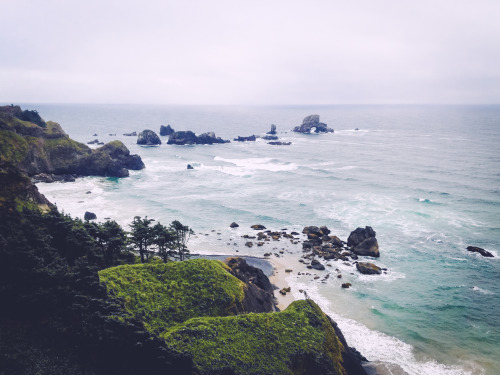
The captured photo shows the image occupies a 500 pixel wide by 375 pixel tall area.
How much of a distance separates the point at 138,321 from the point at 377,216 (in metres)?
61.7

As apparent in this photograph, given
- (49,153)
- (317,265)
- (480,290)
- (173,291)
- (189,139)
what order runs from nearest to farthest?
1. (173,291)
2. (480,290)
3. (317,265)
4. (49,153)
5. (189,139)

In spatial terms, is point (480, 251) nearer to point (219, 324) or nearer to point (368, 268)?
point (368, 268)

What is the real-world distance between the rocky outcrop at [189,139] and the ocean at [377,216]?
22.6 metres

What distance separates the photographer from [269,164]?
131 meters

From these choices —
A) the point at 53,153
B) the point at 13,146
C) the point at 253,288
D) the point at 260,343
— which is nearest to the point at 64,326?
the point at 260,343

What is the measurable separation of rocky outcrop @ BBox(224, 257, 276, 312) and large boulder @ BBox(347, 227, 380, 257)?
822 inches

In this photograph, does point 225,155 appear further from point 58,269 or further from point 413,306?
point 58,269

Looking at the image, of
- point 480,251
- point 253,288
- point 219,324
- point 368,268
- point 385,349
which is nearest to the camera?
point 219,324

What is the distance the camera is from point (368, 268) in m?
54.0

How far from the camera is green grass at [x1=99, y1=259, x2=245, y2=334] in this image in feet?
94.4

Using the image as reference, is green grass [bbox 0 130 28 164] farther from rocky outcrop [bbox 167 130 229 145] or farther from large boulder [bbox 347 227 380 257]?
rocky outcrop [bbox 167 130 229 145]

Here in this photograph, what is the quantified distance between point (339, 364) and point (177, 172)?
95.3 m

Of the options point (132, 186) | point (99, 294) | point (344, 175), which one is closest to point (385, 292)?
point (99, 294)

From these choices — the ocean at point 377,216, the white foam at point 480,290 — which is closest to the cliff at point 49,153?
the ocean at point 377,216
